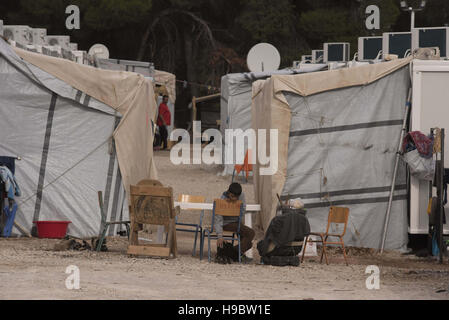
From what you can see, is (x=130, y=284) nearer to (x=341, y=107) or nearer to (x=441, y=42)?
(x=341, y=107)

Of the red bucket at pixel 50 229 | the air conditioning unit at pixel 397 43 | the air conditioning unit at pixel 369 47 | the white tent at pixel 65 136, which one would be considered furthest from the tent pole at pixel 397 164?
the air conditioning unit at pixel 369 47

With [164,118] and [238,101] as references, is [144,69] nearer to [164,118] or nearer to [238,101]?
[164,118]

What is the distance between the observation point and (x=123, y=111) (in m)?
12.0

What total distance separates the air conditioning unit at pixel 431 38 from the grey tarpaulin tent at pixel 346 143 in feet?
9.84

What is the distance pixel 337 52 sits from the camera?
19.4 metres

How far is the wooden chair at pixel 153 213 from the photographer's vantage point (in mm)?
9977

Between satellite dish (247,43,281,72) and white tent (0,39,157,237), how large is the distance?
24.0 feet

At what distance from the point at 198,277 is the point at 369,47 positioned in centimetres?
999

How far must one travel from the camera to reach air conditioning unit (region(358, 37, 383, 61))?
17.4m

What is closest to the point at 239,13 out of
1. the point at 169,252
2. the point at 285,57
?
the point at 285,57

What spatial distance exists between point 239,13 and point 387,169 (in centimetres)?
2412

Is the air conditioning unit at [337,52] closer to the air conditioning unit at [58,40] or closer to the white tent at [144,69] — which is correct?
the white tent at [144,69]

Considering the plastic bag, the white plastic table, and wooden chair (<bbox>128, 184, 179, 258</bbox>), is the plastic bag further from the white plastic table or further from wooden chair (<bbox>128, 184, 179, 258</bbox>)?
wooden chair (<bbox>128, 184, 179, 258</bbox>)

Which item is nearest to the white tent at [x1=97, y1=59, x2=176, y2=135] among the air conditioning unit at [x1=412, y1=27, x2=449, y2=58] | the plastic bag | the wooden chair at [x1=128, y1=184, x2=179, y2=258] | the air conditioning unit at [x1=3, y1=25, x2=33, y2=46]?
the air conditioning unit at [x1=3, y1=25, x2=33, y2=46]
